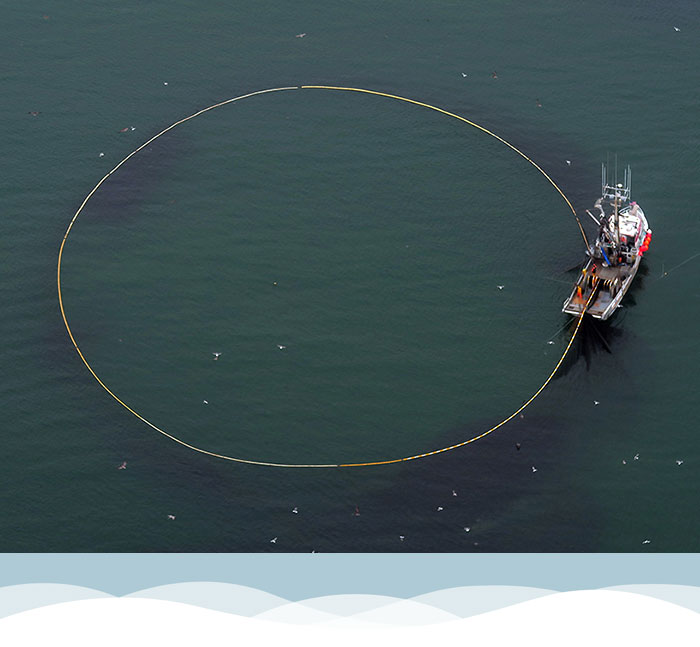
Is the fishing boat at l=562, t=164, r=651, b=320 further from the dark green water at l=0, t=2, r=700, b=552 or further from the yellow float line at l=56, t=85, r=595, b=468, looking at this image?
the dark green water at l=0, t=2, r=700, b=552

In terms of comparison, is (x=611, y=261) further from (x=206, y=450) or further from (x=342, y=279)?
(x=206, y=450)

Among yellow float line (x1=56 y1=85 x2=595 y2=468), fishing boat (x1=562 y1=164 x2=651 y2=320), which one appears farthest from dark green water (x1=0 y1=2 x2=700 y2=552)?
fishing boat (x1=562 y1=164 x2=651 y2=320)

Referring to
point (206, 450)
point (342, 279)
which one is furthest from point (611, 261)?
point (206, 450)

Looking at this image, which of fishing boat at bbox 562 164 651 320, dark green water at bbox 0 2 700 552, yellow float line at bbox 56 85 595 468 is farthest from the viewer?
fishing boat at bbox 562 164 651 320

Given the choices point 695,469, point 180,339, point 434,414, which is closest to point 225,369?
point 180,339

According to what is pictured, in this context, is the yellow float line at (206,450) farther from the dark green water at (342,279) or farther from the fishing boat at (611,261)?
the fishing boat at (611,261)
